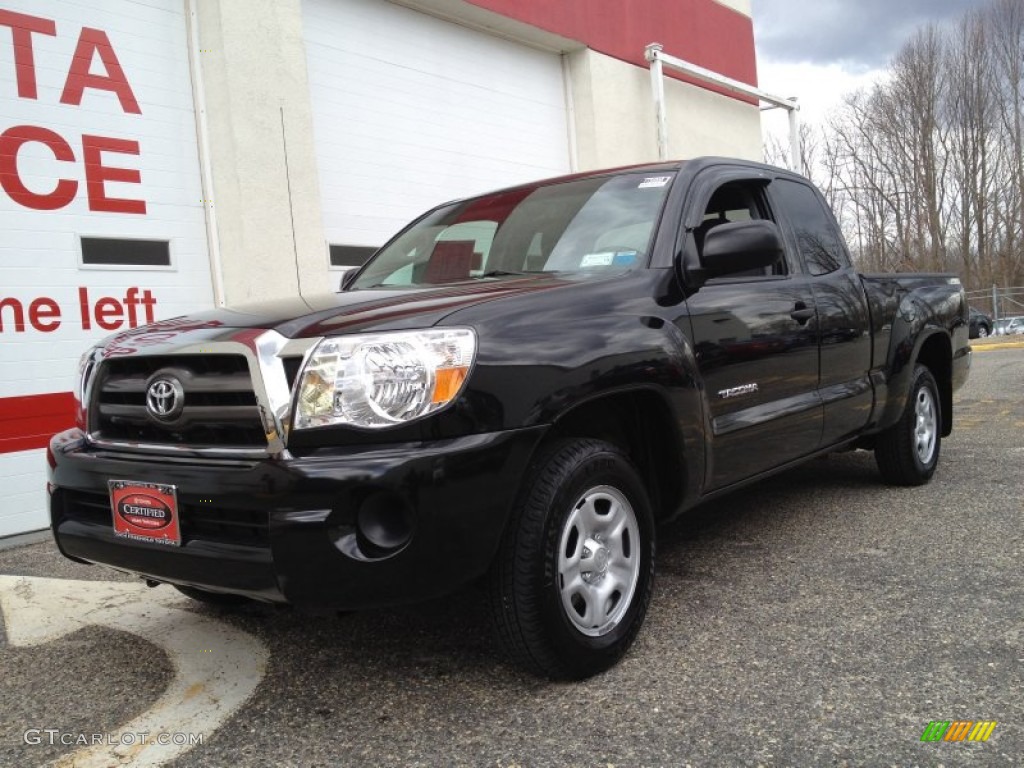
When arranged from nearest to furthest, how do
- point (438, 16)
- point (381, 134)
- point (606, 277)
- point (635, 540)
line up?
point (635, 540) → point (606, 277) → point (381, 134) → point (438, 16)

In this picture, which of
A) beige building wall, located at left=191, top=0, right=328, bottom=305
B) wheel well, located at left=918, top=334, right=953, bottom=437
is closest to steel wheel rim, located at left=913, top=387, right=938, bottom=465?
wheel well, located at left=918, top=334, right=953, bottom=437

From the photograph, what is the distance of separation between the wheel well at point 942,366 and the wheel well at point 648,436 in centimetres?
291

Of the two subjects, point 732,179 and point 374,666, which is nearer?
point 374,666

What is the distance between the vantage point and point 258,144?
23.2 ft

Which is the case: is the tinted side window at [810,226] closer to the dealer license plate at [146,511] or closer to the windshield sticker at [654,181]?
the windshield sticker at [654,181]

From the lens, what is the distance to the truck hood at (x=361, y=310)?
2316mm

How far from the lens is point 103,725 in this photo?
2.51 meters

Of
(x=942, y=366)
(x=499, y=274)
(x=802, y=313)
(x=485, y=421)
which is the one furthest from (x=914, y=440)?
(x=485, y=421)

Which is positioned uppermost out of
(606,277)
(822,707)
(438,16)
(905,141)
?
(905,141)

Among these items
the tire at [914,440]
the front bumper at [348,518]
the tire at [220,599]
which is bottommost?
the tire at [220,599]

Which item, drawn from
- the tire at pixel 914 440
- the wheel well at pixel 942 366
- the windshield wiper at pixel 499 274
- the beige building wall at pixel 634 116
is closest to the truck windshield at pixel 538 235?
the windshield wiper at pixel 499 274

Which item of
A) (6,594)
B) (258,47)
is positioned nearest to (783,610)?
(6,594)

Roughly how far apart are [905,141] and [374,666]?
119 ft

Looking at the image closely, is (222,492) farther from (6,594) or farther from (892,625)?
(6,594)
